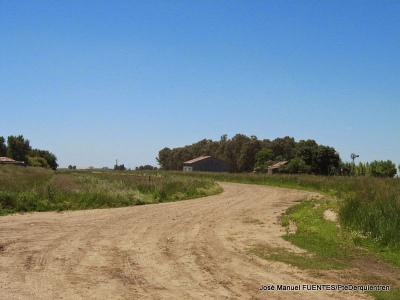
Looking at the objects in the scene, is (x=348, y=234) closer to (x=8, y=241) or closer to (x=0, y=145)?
(x=8, y=241)

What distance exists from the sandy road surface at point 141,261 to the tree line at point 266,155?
61.7 m

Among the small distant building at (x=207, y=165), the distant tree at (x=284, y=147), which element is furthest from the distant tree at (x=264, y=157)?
the small distant building at (x=207, y=165)

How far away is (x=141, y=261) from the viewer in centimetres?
→ 1034

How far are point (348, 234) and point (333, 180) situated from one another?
31359 millimetres

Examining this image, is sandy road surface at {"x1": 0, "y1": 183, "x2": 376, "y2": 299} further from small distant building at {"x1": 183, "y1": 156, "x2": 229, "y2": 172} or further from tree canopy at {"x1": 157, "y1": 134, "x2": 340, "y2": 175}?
small distant building at {"x1": 183, "y1": 156, "x2": 229, "y2": 172}

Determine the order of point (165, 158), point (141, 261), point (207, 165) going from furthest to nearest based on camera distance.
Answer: point (165, 158) < point (207, 165) < point (141, 261)

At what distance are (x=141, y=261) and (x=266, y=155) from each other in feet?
349

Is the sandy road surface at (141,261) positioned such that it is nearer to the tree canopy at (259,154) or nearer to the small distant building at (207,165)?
the tree canopy at (259,154)

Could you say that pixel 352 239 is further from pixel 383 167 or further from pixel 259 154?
pixel 259 154

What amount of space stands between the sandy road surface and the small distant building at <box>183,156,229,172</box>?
361 ft

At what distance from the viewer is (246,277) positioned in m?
8.93

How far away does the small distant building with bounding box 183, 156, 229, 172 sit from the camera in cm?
12850

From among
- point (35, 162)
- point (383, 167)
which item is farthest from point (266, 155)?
point (35, 162)

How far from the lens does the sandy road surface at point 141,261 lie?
7875mm
